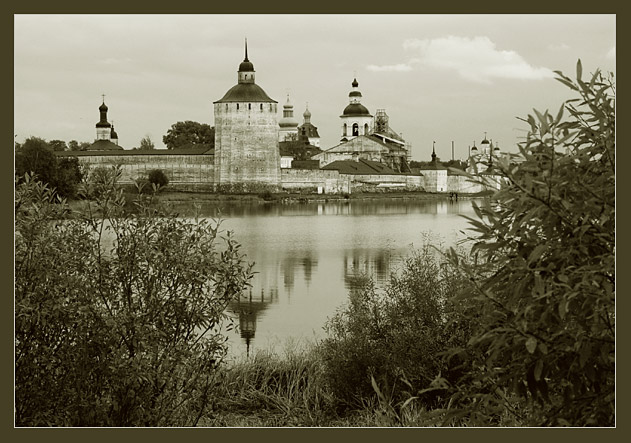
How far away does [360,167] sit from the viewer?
65.2 m

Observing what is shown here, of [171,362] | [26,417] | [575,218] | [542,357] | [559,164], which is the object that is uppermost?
[559,164]

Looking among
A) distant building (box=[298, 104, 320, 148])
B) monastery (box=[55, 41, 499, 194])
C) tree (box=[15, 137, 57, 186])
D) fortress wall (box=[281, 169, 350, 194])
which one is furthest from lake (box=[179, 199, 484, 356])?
distant building (box=[298, 104, 320, 148])

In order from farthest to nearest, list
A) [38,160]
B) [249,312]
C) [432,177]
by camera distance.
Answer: [432,177] < [38,160] < [249,312]

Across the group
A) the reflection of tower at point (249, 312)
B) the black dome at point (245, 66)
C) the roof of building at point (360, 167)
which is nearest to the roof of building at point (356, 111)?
the roof of building at point (360, 167)

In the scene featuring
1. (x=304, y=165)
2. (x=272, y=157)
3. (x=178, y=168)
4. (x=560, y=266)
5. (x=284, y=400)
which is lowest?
(x=284, y=400)

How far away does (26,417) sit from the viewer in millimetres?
5004

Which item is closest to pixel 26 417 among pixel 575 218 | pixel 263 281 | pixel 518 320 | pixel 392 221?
pixel 518 320

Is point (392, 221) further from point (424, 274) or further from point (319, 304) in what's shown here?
point (424, 274)

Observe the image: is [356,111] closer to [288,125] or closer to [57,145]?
[288,125]

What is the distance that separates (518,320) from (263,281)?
937 cm

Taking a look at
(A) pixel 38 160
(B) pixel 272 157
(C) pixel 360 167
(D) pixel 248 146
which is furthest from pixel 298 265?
(C) pixel 360 167

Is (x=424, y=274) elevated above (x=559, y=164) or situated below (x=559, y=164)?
below

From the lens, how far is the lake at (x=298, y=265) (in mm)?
9562

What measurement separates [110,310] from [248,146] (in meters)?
30.0
